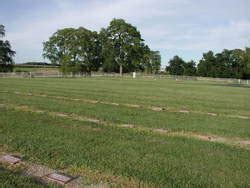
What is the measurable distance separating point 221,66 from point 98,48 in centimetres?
3435

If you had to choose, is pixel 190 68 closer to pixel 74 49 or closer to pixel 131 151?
pixel 74 49

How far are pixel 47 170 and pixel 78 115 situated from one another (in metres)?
5.98

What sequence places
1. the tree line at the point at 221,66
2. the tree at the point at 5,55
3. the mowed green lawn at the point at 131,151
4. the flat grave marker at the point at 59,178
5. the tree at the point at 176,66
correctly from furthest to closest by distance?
the tree at the point at 176,66 → the tree line at the point at 221,66 → the tree at the point at 5,55 → the mowed green lawn at the point at 131,151 → the flat grave marker at the point at 59,178

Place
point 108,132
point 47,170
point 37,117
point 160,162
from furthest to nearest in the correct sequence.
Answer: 1. point 37,117
2. point 108,132
3. point 160,162
4. point 47,170

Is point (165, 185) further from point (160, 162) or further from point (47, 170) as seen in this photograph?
point (47, 170)

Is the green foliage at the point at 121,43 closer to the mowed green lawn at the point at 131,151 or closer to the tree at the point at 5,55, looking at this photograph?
the tree at the point at 5,55

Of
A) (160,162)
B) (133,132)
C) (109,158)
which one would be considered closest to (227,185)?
(160,162)

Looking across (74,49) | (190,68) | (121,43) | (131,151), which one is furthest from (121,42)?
(131,151)

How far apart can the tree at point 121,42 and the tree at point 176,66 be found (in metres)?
20.7

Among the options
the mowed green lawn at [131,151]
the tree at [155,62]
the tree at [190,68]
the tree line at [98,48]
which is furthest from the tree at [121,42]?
the mowed green lawn at [131,151]

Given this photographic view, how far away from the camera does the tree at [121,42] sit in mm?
83000

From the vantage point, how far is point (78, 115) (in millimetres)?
10867

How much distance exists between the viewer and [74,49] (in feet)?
264

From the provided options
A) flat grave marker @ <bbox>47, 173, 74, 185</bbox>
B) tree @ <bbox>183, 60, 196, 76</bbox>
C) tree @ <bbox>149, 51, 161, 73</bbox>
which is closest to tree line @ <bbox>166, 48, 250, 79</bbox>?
tree @ <bbox>183, 60, 196, 76</bbox>
